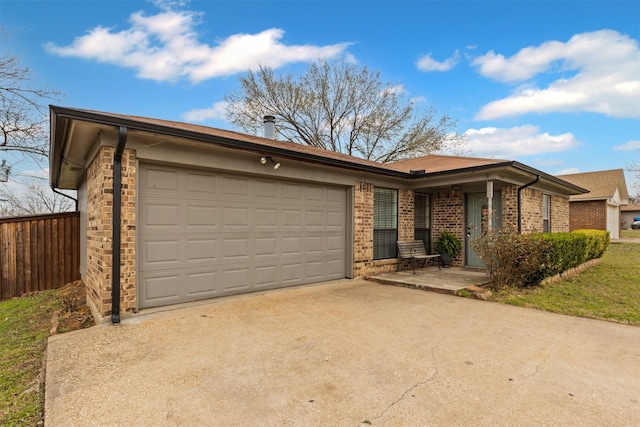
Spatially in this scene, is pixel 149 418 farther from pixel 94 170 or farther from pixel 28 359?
pixel 94 170

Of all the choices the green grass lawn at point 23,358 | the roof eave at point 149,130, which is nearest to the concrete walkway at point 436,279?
the roof eave at point 149,130

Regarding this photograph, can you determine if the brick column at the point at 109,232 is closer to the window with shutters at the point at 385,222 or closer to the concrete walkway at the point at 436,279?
the concrete walkway at the point at 436,279

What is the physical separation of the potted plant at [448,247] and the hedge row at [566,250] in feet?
7.74

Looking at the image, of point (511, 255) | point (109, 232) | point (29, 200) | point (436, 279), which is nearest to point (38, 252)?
point (109, 232)

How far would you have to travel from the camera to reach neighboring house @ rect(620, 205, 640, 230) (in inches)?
1543

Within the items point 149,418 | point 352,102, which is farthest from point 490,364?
point 352,102

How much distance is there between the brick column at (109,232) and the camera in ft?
14.7

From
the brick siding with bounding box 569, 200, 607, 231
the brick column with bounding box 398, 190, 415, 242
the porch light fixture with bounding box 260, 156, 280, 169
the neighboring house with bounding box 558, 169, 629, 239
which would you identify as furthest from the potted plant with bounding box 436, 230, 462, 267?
the brick siding with bounding box 569, 200, 607, 231

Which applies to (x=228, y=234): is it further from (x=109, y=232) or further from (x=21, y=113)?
(x=21, y=113)

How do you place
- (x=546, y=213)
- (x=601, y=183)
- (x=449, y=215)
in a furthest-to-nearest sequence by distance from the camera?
(x=601, y=183) → (x=546, y=213) → (x=449, y=215)

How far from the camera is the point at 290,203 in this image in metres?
6.75

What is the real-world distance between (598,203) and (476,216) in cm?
1491

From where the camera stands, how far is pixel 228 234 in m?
5.80

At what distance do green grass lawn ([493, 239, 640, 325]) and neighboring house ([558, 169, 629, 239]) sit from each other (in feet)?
41.6
